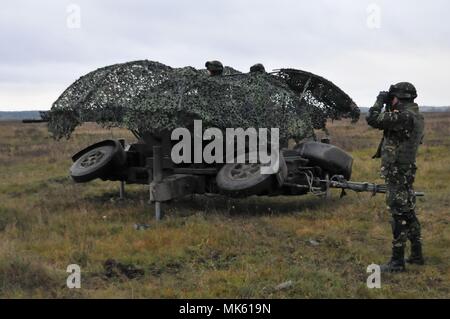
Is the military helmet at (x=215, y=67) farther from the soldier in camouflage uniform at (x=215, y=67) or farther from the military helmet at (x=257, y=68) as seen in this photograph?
the military helmet at (x=257, y=68)

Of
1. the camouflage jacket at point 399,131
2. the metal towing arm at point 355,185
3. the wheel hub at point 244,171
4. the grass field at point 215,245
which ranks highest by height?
the camouflage jacket at point 399,131

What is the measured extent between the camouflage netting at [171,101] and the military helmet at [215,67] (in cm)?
51

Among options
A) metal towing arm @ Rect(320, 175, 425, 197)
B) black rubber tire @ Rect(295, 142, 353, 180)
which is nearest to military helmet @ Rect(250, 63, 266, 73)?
black rubber tire @ Rect(295, 142, 353, 180)

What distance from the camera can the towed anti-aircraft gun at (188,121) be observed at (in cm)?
973

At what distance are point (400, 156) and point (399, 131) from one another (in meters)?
0.31

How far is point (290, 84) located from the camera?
12656 mm

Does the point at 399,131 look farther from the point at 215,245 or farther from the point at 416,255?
the point at 215,245

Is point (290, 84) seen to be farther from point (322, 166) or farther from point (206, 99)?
point (206, 99)

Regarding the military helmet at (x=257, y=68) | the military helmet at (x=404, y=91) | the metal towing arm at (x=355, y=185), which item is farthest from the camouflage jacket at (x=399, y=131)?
the military helmet at (x=257, y=68)

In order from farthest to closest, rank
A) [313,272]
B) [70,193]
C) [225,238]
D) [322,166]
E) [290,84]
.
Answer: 1. [70,193]
2. [290,84]
3. [322,166]
4. [225,238]
5. [313,272]
